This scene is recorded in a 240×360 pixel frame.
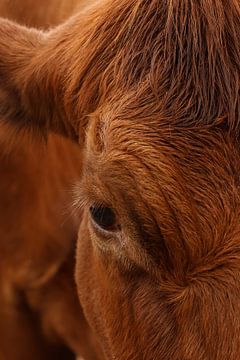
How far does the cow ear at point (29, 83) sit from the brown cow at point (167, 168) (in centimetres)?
29

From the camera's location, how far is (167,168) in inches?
85.7

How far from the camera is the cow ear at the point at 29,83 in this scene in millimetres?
2840

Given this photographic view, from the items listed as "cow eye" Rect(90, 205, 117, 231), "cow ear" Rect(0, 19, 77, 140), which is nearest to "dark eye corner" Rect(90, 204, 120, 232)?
"cow eye" Rect(90, 205, 117, 231)

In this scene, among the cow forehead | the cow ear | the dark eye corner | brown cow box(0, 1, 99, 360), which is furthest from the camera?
brown cow box(0, 1, 99, 360)

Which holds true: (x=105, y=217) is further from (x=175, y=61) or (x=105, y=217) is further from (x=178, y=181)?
(x=175, y=61)

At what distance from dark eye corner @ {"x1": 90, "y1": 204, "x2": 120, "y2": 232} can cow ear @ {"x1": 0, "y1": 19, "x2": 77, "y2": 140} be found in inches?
21.2

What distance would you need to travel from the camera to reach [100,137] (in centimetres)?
230

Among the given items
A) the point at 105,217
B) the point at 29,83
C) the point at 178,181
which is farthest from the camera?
the point at 29,83

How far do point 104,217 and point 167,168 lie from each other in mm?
304

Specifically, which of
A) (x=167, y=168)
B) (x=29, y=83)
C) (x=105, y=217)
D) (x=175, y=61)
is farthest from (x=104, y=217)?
(x=29, y=83)

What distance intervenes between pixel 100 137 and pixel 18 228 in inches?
69.9

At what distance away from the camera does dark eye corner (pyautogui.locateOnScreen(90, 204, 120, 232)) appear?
2.35 metres

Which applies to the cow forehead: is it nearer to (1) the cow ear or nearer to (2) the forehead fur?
(2) the forehead fur

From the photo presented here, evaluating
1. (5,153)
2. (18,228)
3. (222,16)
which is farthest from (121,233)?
(18,228)
